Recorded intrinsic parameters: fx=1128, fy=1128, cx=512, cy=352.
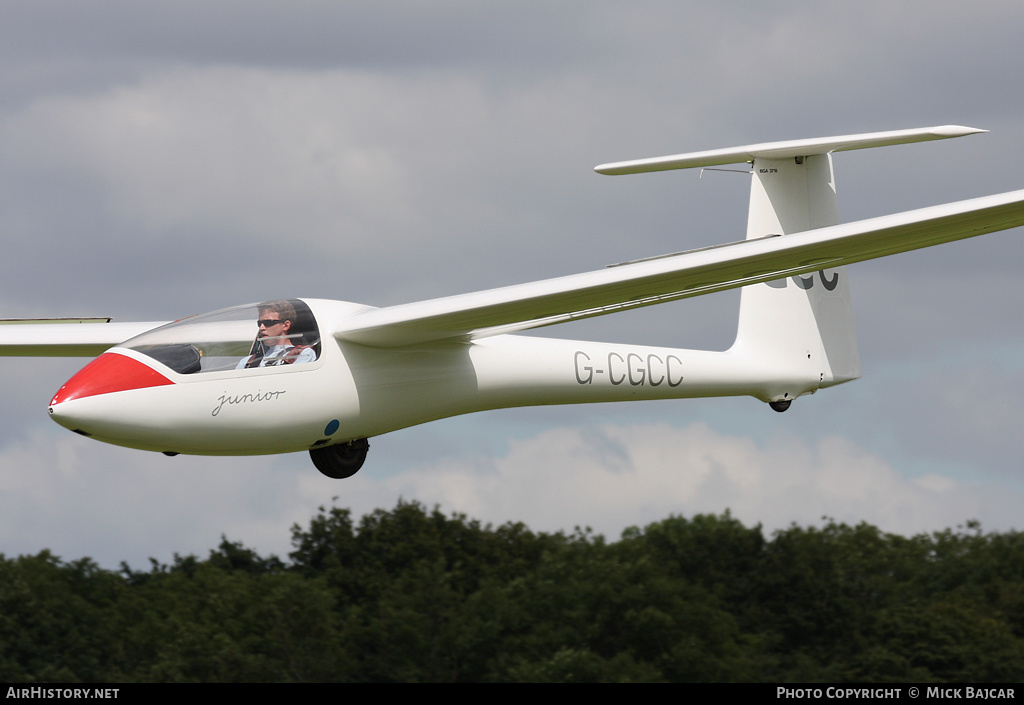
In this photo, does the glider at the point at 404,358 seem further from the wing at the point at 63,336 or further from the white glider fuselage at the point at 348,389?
the wing at the point at 63,336

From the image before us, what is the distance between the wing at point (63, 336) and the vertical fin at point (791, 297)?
25.3 feet

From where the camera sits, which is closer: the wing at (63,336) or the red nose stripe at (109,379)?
the red nose stripe at (109,379)

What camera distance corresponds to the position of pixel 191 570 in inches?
2953

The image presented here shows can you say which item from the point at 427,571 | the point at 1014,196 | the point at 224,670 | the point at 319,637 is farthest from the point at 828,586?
the point at 1014,196

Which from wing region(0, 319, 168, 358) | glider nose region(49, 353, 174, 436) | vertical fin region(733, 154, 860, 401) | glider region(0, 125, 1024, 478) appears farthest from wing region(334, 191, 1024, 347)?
wing region(0, 319, 168, 358)

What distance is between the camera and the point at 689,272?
34.0 ft

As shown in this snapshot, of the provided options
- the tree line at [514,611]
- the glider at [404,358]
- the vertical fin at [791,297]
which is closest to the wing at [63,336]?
the glider at [404,358]

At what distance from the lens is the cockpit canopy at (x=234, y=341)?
1028cm

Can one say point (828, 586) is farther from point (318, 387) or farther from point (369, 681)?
point (318, 387)

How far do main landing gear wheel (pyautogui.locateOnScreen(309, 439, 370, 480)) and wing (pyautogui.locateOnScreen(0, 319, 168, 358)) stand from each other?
330cm

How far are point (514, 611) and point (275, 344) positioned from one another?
59587mm

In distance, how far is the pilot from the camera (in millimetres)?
10453

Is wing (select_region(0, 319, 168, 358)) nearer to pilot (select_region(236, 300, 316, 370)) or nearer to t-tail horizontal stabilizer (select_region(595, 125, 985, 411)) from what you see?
pilot (select_region(236, 300, 316, 370))

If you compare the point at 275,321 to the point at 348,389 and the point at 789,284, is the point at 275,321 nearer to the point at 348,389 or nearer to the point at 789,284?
the point at 348,389
